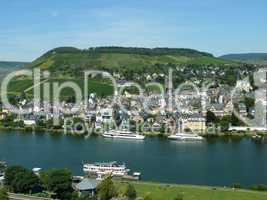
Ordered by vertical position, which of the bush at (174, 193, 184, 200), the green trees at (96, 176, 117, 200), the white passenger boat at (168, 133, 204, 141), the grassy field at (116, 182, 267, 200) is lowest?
the grassy field at (116, 182, 267, 200)

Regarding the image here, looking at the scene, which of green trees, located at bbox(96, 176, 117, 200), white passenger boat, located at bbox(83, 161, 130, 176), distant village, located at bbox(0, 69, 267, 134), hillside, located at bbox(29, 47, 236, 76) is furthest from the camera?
hillside, located at bbox(29, 47, 236, 76)

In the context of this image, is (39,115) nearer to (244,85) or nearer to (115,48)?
(244,85)

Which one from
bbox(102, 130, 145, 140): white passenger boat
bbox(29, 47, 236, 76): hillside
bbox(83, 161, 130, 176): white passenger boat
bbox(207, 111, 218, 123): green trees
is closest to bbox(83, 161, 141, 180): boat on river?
bbox(83, 161, 130, 176): white passenger boat

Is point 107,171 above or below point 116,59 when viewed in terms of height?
below

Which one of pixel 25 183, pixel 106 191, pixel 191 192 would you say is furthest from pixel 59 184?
pixel 191 192

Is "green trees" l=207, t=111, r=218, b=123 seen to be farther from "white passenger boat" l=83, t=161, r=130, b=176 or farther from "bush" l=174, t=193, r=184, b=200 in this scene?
"bush" l=174, t=193, r=184, b=200

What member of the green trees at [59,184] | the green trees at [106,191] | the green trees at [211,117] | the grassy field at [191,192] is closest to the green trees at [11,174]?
the green trees at [59,184]

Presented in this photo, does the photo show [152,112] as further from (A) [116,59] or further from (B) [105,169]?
(A) [116,59]
